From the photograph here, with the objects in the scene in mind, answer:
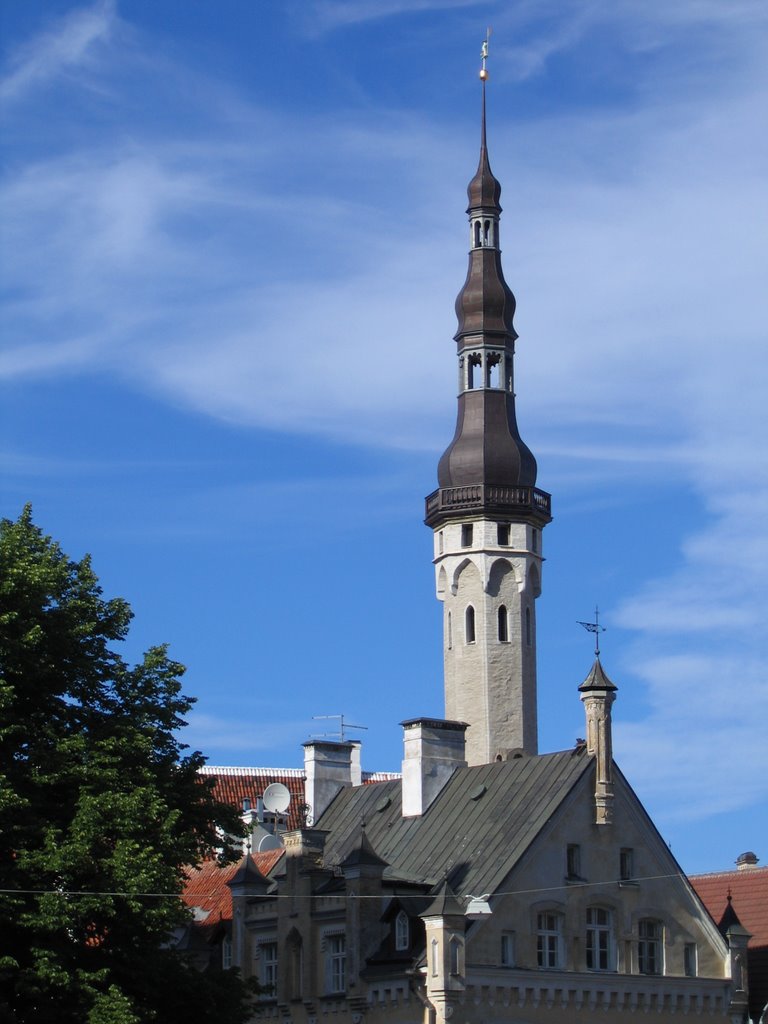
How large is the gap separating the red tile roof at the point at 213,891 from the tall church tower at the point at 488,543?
1843cm

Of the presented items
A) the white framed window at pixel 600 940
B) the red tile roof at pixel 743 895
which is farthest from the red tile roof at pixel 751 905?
the white framed window at pixel 600 940

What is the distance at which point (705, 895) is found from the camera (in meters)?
68.3

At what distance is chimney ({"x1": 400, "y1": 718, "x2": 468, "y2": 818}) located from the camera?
62.7 m

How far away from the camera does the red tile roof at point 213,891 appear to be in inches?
2479

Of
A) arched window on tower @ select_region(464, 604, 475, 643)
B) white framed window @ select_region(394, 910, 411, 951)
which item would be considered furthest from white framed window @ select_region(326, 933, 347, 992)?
arched window on tower @ select_region(464, 604, 475, 643)

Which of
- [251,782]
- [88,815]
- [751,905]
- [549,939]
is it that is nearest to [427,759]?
[549,939]

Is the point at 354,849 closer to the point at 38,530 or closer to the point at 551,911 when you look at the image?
the point at 551,911

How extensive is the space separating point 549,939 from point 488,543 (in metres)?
30.8

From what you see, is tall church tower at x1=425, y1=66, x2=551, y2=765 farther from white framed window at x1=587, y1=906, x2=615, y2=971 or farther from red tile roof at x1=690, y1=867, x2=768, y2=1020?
white framed window at x1=587, y1=906, x2=615, y2=971

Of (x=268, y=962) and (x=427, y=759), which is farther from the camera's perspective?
(x=427, y=759)

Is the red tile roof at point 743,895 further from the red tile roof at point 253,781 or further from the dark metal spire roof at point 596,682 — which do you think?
the red tile roof at point 253,781

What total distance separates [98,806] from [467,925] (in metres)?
12.4

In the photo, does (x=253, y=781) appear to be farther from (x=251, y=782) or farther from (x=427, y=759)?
(x=427, y=759)

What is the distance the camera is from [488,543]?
8512 centimetres
